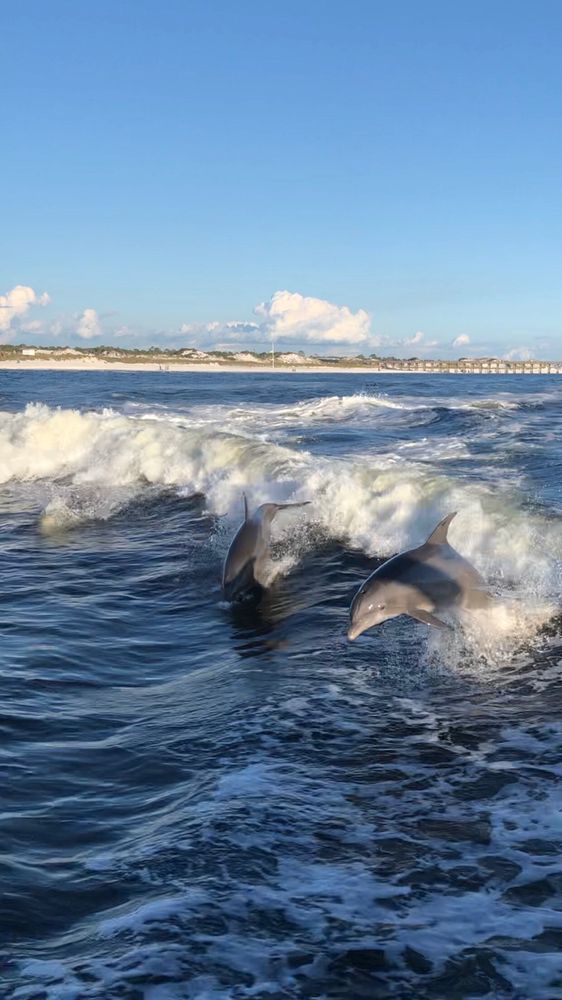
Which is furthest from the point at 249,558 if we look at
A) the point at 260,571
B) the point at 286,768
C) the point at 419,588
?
the point at 286,768

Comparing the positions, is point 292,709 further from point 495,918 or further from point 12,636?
point 12,636

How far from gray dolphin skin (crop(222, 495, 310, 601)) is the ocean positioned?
0.95ft

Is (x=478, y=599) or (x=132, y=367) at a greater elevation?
(x=132, y=367)

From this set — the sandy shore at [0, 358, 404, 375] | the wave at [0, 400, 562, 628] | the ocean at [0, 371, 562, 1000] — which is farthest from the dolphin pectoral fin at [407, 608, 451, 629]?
the sandy shore at [0, 358, 404, 375]

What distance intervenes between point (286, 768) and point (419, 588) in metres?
2.47

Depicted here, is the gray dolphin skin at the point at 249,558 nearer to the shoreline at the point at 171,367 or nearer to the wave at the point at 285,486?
the wave at the point at 285,486

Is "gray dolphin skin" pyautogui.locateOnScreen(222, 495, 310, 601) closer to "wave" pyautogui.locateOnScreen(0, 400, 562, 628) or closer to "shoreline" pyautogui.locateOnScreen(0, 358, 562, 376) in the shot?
"wave" pyautogui.locateOnScreen(0, 400, 562, 628)

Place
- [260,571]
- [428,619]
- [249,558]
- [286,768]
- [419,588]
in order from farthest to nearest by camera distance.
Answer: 1. [260,571]
2. [249,558]
3. [419,588]
4. [428,619]
5. [286,768]

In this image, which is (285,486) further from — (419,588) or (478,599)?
(419,588)

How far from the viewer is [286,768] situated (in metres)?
5.14

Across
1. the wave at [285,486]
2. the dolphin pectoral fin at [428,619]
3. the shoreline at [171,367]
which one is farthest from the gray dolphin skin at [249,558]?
the shoreline at [171,367]

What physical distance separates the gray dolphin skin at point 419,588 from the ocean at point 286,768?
1.00 ft

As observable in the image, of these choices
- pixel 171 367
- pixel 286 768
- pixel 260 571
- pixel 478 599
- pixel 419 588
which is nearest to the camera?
pixel 286 768

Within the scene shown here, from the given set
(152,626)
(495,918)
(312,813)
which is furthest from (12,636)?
(495,918)
